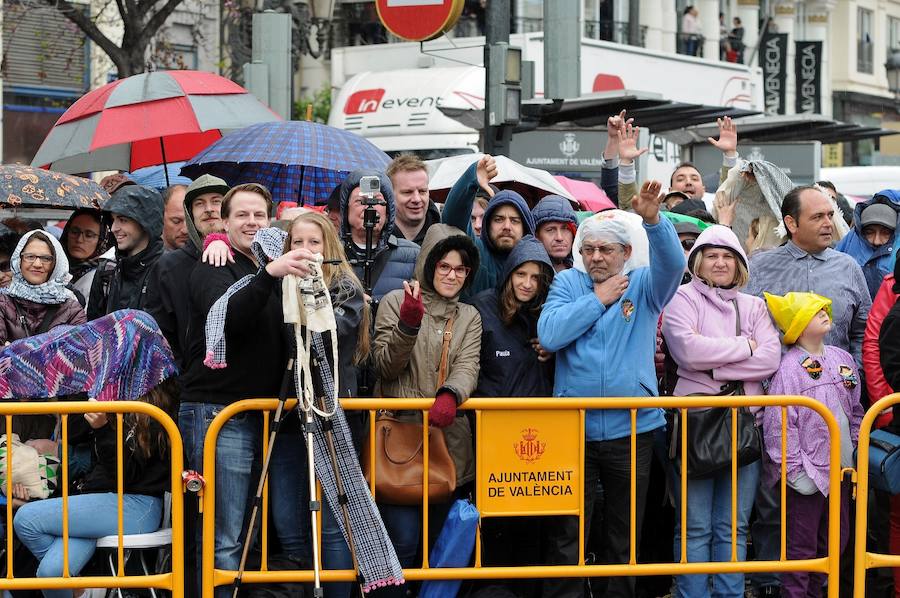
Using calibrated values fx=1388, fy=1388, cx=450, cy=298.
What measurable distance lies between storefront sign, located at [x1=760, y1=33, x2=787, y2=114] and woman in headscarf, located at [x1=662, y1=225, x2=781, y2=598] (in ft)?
107

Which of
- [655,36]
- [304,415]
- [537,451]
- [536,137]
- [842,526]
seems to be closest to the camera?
[304,415]

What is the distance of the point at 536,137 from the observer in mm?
15570

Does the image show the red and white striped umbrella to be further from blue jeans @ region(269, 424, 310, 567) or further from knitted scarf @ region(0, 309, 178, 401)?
blue jeans @ region(269, 424, 310, 567)

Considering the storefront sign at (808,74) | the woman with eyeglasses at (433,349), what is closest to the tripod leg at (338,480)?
the woman with eyeglasses at (433,349)

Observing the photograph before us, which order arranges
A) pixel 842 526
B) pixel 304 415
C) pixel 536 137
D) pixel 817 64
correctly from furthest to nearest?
pixel 817 64
pixel 536 137
pixel 842 526
pixel 304 415

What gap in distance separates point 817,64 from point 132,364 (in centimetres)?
3566

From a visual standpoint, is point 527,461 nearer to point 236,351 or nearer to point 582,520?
point 582,520

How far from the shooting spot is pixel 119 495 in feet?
20.6

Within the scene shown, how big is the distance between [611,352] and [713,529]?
105 cm

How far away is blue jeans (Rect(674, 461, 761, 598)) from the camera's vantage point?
6781 millimetres

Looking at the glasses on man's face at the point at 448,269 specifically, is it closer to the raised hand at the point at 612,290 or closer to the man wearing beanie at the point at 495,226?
the man wearing beanie at the point at 495,226

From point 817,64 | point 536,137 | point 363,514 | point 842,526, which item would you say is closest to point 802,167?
point 536,137

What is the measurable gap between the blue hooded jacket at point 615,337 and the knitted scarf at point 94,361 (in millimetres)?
1864

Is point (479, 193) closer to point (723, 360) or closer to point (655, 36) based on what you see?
point (723, 360)
